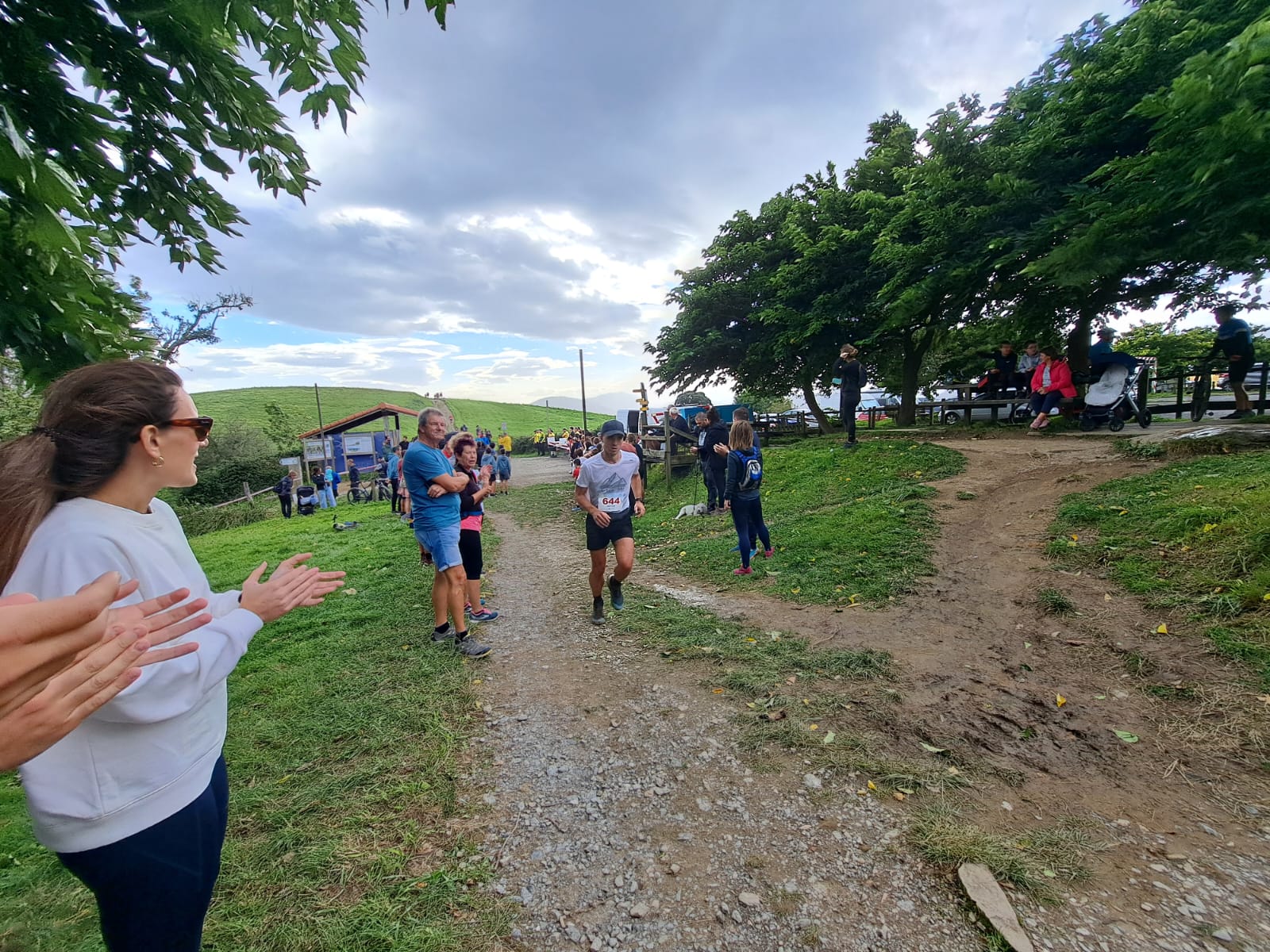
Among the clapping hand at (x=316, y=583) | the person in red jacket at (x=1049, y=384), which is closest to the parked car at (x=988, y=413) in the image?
the person in red jacket at (x=1049, y=384)

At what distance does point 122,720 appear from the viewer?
50.7 inches

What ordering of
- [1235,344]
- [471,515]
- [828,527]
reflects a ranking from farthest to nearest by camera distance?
1. [1235,344]
2. [828,527]
3. [471,515]

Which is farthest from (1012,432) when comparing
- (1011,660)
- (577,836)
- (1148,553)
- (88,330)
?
(88,330)

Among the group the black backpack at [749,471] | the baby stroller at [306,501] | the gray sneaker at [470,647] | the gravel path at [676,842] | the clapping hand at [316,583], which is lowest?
the baby stroller at [306,501]

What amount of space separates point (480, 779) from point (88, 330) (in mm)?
3223

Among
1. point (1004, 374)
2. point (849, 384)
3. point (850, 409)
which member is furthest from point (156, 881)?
point (1004, 374)

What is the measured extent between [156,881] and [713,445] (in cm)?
1038

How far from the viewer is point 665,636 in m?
5.48

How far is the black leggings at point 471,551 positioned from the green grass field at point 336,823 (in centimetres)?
84

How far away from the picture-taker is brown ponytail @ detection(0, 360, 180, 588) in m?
1.28

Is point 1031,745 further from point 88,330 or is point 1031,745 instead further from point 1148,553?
point 88,330

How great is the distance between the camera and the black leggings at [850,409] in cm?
1271

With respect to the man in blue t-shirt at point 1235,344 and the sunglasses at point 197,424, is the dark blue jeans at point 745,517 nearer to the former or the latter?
the sunglasses at point 197,424

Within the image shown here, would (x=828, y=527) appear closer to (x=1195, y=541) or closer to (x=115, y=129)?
(x=1195, y=541)
